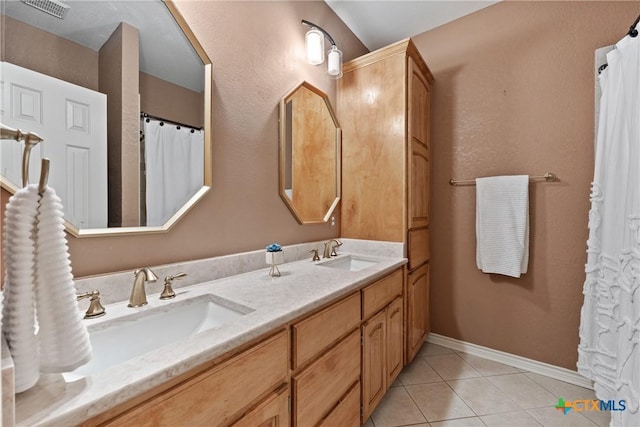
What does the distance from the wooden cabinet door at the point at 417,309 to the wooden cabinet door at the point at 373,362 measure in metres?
0.42

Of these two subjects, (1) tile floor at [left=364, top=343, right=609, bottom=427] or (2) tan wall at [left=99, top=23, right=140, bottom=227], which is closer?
(2) tan wall at [left=99, top=23, right=140, bottom=227]

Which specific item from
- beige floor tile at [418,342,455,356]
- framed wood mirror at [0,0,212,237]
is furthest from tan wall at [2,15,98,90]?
beige floor tile at [418,342,455,356]

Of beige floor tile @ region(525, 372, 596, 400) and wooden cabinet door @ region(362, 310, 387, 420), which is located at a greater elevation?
wooden cabinet door @ region(362, 310, 387, 420)

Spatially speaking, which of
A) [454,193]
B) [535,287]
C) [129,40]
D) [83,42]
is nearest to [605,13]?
[454,193]

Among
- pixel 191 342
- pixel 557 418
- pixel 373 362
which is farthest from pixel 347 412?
pixel 557 418

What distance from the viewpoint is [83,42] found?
872 millimetres

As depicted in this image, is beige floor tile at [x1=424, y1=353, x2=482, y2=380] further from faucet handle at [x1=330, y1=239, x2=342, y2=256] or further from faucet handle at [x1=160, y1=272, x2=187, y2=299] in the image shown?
faucet handle at [x1=160, y1=272, x2=187, y2=299]

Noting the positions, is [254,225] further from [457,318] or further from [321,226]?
[457,318]

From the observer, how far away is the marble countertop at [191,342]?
1.46 ft

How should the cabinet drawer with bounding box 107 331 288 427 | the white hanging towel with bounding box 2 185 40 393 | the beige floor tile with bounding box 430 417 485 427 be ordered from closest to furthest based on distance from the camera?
the white hanging towel with bounding box 2 185 40 393 < the cabinet drawer with bounding box 107 331 288 427 < the beige floor tile with bounding box 430 417 485 427

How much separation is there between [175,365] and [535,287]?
2.24m

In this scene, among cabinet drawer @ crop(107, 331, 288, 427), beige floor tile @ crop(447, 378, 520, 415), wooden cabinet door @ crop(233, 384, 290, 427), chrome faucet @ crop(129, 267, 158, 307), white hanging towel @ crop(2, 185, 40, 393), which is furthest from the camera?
beige floor tile @ crop(447, 378, 520, 415)

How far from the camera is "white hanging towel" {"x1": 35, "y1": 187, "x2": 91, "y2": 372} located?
18.8 inches

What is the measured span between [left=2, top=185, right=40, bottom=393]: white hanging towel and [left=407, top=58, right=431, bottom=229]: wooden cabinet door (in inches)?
68.6
